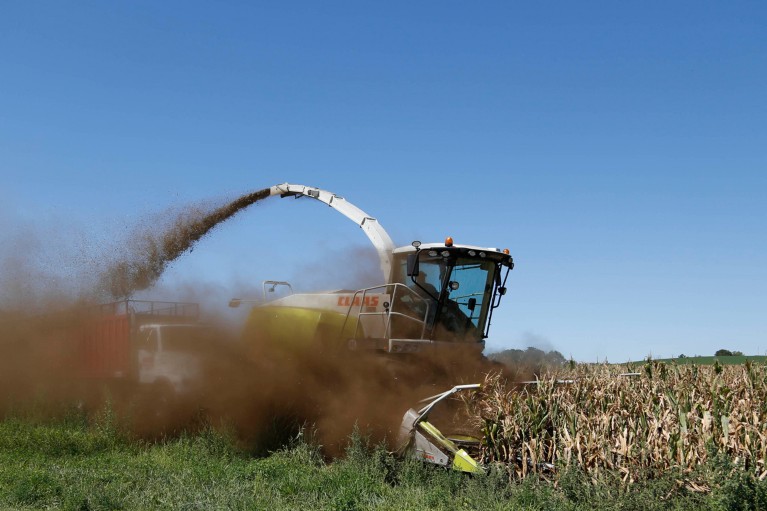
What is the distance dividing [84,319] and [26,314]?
203 centimetres

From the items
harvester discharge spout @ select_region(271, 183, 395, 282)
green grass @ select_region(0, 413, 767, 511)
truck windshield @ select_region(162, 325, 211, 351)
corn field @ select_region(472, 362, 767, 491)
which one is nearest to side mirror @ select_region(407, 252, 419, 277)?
harvester discharge spout @ select_region(271, 183, 395, 282)

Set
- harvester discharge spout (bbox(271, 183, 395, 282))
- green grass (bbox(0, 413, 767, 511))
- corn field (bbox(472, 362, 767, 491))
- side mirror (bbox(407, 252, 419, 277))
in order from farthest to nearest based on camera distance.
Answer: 1. harvester discharge spout (bbox(271, 183, 395, 282))
2. side mirror (bbox(407, 252, 419, 277))
3. corn field (bbox(472, 362, 767, 491))
4. green grass (bbox(0, 413, 767, 511))

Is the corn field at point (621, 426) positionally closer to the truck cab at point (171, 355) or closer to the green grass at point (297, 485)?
the green grass at point (297, 485)

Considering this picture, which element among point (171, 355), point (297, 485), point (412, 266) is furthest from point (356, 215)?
point (297, 485)

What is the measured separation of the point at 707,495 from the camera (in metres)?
7.50

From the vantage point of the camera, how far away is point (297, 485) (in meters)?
8.97

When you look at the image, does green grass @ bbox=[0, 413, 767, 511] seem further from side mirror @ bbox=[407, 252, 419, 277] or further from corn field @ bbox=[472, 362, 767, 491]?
side mirror @ bbox=[407, 252, 419, 277]

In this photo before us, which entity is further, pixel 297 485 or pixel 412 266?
pixel 412 266

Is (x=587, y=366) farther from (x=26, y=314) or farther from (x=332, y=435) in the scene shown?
(x=26, y=314)

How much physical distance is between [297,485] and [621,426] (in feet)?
12.9

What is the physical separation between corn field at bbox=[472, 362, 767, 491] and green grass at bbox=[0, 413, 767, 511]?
17.9 inches

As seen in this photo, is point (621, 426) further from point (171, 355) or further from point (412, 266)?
point (171, 355)

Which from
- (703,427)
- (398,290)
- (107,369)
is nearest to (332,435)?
(398,290)

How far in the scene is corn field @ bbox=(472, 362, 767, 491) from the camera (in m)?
8.40
